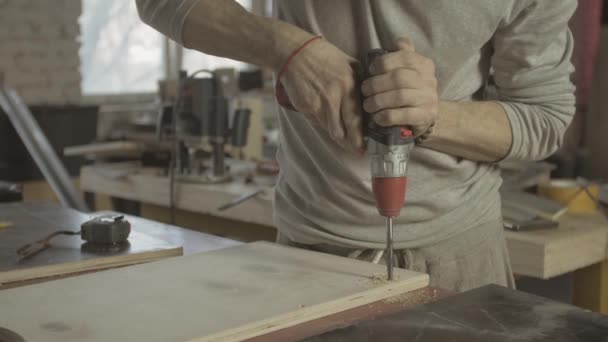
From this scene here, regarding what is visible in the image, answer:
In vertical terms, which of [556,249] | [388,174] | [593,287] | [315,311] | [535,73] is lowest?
[593,287]

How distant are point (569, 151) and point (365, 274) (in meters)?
5.22

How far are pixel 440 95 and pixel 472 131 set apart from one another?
76 mm

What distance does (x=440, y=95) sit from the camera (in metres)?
1.08

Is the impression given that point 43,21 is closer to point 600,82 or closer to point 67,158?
point 67,158

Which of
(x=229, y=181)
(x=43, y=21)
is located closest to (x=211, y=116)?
(x=229, y=181)

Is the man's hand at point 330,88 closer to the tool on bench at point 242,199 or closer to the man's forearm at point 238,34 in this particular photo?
the man's forearm at point 238,34

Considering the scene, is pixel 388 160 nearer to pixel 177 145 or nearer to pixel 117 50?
pixel 177 145

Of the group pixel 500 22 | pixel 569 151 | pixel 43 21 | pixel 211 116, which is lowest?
pixel 569 151

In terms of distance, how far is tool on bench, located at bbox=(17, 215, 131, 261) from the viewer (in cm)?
113

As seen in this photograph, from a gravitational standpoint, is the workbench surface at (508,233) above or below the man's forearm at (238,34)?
below

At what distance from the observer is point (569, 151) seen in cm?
578

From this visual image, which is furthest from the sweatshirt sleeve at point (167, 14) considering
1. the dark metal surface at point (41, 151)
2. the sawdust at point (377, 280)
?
the dark metal surface at point (41, 151)

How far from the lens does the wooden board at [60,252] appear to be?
3.35ft

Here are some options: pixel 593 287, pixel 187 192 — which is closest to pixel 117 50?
pixel 187 192
